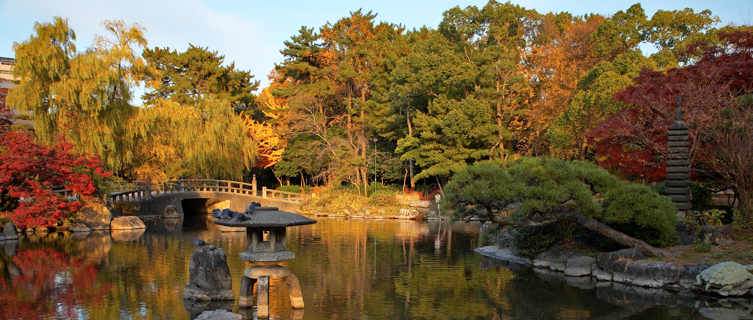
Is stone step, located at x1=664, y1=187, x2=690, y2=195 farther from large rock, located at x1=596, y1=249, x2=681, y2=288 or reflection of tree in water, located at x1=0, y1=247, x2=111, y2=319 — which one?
reflection of tree in water, located at x1=0, y1=247, x2=111, y2=319

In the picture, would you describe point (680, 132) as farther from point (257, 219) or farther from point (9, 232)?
point (9, 232)

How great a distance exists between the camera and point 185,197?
90.4 ft

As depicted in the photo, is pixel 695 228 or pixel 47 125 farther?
pixel 47 125

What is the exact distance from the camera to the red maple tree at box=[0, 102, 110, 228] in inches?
703

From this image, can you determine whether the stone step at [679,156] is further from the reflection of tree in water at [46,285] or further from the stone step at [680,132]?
the reflection of tree in water at [46,285]

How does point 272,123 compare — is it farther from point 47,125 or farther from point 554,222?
point 554,222

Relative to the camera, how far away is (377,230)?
22.1 meters

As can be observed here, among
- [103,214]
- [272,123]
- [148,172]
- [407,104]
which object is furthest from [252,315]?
[272,123]

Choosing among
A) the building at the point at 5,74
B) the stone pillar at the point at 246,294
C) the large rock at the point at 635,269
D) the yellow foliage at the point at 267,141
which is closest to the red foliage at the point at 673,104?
the large rock at the point at 635,269

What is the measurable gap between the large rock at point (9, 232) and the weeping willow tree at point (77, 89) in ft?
11.9

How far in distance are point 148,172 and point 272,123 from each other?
1038 centimetres

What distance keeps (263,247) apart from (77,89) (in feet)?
51.6

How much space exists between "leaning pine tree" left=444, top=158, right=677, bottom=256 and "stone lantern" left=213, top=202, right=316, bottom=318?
4.03 metres

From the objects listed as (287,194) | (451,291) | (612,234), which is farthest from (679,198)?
(287,194)
